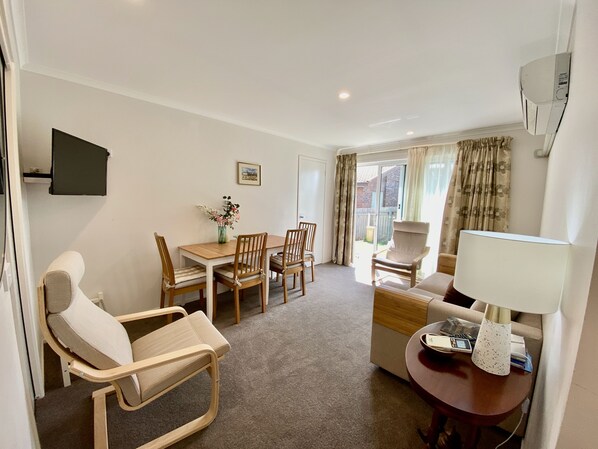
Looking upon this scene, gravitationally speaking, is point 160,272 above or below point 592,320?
below

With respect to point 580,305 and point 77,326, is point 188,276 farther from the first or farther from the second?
point 580,305

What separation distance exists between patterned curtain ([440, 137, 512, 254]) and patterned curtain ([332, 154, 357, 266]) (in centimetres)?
165

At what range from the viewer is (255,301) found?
127 inches

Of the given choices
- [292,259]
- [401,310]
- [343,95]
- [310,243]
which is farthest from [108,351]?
[310,243]

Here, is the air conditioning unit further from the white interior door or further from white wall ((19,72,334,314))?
the white interior door

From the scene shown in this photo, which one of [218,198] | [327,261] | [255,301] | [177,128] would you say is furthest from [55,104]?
[327,261]

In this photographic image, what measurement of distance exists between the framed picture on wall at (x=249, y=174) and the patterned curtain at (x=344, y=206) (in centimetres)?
184

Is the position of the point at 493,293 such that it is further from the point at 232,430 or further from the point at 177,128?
the point at 177,128

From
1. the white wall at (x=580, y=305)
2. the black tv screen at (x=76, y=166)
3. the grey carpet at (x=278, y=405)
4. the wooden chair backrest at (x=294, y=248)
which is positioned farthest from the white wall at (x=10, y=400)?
the wooden chair backrest at (x=294, y=248)

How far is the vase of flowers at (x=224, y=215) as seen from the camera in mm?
3104

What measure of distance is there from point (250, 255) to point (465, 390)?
217 centimetres

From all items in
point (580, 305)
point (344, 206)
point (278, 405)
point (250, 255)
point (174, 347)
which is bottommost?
point (278, 405)

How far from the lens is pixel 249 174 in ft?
11.7

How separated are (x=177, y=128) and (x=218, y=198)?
945mm
